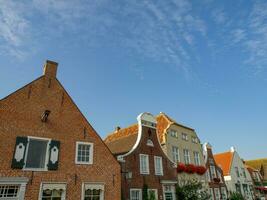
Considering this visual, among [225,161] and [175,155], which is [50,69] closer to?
[175,155]

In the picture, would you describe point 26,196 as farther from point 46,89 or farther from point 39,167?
point 46,89

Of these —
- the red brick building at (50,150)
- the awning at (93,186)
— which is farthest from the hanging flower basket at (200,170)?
the awning at (93,186)

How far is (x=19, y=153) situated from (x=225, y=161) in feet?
112

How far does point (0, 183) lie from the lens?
11.6 m

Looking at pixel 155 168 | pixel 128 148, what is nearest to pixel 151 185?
pixel 155 168

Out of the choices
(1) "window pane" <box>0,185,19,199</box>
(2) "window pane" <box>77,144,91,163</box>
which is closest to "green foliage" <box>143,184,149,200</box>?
(2) "window pane" <box>77,144,91,163</box>

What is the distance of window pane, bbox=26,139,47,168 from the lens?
13133 mm

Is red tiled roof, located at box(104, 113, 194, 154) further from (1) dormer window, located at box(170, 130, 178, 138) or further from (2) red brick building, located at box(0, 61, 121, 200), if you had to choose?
(2) red brick building, located at box(0, 61, 121, 200)

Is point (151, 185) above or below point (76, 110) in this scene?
below

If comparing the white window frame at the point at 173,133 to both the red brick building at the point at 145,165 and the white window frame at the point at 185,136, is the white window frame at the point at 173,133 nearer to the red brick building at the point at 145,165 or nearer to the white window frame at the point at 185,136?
the white window frame at the point at 185,136

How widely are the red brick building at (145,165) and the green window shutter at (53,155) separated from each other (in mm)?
5341

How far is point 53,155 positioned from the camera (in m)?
13.8

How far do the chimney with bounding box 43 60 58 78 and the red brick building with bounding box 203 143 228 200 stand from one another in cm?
2249

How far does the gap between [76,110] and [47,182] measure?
508 centimetres
